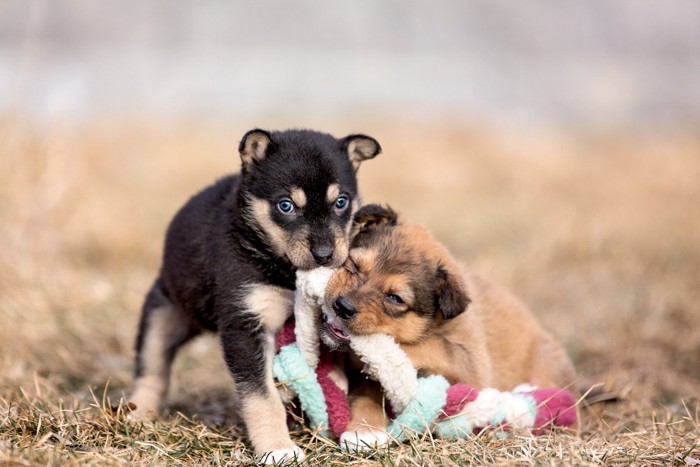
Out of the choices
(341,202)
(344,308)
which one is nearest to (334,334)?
(344,308)

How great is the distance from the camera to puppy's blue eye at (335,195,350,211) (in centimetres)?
456

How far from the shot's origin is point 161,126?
1450 centimetres

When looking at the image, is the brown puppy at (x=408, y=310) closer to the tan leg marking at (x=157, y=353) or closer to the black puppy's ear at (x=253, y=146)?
the black puppy's ear at (x=253, y=146)

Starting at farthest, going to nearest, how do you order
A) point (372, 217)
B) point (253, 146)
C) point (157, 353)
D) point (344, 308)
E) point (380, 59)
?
1. point (380, 59)
2. point (157, 353)
3. point (372, 217)
4. point (253, 146)
5. point (344, 308)

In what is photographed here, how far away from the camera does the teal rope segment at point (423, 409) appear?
430 cm

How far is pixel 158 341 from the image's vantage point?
17.3ft

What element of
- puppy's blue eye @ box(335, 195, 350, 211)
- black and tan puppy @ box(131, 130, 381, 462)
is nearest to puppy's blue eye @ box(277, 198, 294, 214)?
black and tan puppy @ box(131, 130, 381, 462)

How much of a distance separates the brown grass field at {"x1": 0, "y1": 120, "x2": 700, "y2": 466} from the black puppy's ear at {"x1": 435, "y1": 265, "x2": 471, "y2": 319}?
2.23 feet

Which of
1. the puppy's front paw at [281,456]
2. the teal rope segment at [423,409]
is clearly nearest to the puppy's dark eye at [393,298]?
the teal rope segment at [423,409]

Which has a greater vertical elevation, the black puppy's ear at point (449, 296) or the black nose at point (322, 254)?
the black nose at point (322, 254)

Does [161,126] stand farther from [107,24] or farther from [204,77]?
[107,24]

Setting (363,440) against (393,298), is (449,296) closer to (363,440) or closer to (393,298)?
(393,298)

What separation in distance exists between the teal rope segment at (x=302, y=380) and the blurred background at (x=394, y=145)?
1.25 meters

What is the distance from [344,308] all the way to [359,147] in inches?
47.9
